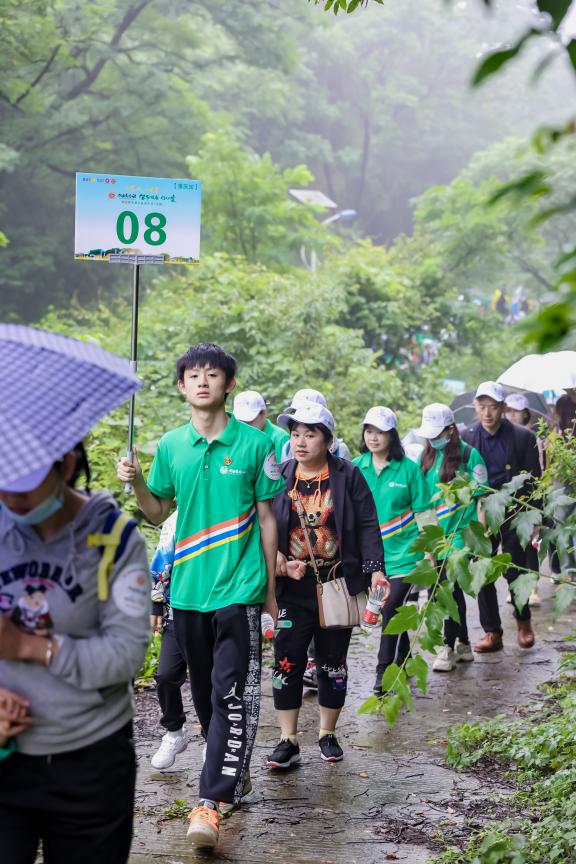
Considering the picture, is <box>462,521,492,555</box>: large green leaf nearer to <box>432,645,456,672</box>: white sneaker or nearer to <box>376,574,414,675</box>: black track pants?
<box>376,574,414,675</box>: black track pants

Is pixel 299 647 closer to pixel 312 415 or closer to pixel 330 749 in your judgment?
pixel 330 749

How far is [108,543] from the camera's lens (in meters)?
2.90

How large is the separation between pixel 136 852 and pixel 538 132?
4.06 meters

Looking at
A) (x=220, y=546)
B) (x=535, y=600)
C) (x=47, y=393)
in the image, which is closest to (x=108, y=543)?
(x=47, y=393)

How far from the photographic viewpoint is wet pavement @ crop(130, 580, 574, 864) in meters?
5.05

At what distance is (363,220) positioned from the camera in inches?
2408

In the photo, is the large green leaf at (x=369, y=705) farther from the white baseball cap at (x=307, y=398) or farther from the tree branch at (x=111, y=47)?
the tree branch at (x=111, y=47)

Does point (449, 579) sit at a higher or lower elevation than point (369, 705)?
higher

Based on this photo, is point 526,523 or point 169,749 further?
point 169,749

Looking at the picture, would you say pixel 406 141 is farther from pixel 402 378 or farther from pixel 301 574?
pixel 301 574

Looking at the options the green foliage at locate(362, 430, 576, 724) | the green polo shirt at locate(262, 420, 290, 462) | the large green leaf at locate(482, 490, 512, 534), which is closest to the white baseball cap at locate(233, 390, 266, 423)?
the green polo shirt at locate(262, 420, 290, 462)

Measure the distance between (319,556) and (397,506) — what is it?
151 centimetres

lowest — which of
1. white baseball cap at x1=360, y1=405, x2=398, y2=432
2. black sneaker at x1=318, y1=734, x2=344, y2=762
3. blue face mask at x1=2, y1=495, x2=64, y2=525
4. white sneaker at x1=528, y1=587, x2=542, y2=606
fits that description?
black sneaker at x1=318, y1=734, x2=344, y2=762

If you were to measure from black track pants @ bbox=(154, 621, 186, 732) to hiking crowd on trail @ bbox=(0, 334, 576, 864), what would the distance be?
0.03 feet
